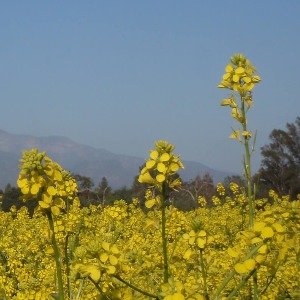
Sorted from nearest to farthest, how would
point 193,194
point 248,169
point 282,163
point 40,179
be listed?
point 40,179 < point 248,169 < point 193,194 < point 282,163

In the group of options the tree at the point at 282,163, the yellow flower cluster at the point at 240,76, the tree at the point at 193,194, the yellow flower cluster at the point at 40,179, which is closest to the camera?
the yellow flower cluster at the point at 40,179

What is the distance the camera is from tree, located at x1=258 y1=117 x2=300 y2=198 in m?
28.1

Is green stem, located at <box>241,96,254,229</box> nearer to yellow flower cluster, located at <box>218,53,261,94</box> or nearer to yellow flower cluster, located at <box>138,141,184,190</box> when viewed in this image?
yellow flower cluster, located at <box>218,53,261,94</box>

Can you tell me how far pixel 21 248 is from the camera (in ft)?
26.3

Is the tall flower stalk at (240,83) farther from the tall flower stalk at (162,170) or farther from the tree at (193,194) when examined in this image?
the tree at (193,194)

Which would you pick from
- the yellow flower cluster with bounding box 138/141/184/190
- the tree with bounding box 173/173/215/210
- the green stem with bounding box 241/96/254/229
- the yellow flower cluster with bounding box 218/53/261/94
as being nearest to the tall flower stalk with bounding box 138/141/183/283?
the yellow flower cluster with bounding box 138/141/184/190

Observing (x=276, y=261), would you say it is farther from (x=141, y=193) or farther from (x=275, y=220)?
(x=141, y=193)

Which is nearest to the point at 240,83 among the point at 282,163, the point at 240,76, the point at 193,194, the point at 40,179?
the point at 240,76

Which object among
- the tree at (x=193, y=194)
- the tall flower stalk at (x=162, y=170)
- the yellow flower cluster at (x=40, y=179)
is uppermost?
the tree at (x=193, y=194)

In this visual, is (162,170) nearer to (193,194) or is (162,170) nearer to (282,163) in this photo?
(193,194)

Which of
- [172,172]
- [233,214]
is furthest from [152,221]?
[233,214]

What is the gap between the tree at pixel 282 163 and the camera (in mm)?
28141

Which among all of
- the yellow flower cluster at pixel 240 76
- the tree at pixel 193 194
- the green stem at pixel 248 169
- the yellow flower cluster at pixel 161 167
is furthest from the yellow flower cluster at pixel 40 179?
the tree at pixel 193 194

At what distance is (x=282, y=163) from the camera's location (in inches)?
1159
